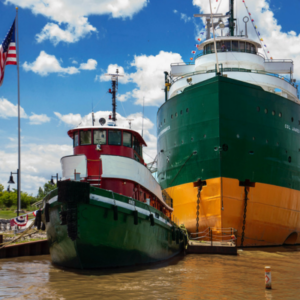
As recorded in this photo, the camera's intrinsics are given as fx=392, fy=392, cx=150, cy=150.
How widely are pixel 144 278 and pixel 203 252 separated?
24.9ft

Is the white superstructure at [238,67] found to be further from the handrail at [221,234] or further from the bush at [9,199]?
the bush at [9,199]

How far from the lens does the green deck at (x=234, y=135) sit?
19.8 metres

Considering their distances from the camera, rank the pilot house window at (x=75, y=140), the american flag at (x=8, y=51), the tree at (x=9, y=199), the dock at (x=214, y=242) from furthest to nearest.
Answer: the tree at (x=9, y=199) → the american flag at (x=8, y=51) → the dock at (x=214, y=242) → the pilot house window at (x=75, y=140)

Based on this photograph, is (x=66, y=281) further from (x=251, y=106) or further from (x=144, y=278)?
(x=251, y=106)

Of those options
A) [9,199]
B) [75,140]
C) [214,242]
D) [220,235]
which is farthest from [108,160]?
[9,199]

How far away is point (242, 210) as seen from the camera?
19453 mm

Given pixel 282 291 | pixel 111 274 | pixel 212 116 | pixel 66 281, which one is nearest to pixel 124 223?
Answer: pixel 111 274

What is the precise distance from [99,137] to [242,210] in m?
9.24

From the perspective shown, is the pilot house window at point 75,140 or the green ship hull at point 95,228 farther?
the pilot house window at point 75,140

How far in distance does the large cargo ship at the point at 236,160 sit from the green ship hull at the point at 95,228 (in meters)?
7.33

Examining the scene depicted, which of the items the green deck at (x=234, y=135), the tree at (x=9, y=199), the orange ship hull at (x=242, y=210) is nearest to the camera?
the orange ship hull at (x=242, y=210)

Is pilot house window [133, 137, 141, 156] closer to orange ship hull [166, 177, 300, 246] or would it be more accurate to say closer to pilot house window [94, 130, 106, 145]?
pilot house window [94, 130, 106, 145]

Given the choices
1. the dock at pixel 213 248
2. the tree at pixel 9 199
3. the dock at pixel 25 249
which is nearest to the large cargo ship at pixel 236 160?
the dock at pixel 213 248

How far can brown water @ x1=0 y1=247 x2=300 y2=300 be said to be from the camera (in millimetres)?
8719
